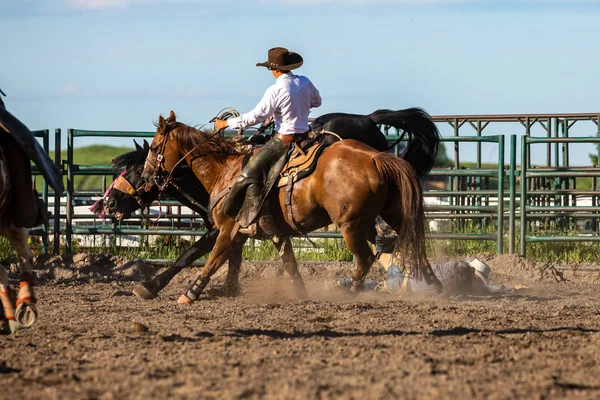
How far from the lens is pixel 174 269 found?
27.9 feet

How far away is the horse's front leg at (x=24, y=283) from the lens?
5449 mm

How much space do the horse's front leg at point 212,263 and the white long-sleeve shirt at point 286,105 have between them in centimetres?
94

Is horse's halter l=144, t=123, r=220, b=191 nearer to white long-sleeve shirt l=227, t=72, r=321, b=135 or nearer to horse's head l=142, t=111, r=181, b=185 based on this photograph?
horse's head l=142, t=111, r=181, b=185

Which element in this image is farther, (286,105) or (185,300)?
(185,300)

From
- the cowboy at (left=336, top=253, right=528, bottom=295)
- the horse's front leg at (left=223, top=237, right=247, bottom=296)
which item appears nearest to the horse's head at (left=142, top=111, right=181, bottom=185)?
the horse's front leg at (left=223, top=237, right=247, bottom=296)

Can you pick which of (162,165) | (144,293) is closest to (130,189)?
(162,165)

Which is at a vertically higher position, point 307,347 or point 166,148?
point 166,148

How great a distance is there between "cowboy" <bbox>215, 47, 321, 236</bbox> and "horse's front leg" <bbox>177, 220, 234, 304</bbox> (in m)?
0.23

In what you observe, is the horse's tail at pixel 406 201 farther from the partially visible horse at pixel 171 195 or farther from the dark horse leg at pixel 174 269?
the dark horse leg at pixel 174 269

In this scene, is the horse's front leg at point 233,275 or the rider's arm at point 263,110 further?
the horse's front leg at point 233,275

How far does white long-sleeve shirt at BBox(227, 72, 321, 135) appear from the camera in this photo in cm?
750

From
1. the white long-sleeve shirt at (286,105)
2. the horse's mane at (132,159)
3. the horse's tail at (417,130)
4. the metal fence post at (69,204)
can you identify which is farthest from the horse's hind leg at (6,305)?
the metal fence post at (69,204)

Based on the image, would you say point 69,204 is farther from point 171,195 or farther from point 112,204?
point 171,195

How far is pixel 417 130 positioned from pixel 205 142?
84.0 inches
